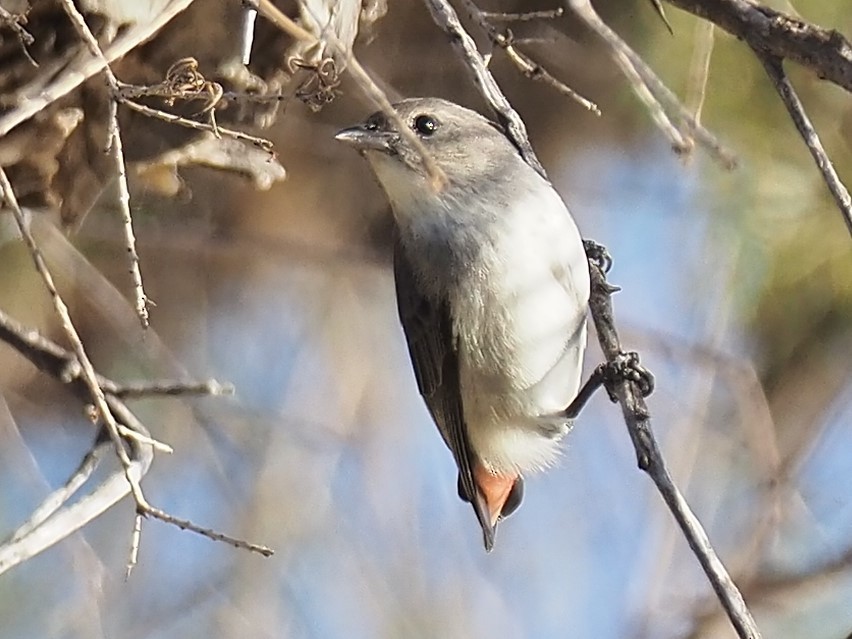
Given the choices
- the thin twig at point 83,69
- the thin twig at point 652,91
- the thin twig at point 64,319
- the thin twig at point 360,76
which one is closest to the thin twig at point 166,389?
the thin twig at point 64,319

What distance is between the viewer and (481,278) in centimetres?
181

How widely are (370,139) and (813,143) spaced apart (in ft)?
2.17

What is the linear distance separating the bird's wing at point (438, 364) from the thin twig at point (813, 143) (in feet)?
2.11

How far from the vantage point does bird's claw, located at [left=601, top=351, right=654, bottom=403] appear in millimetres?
1704

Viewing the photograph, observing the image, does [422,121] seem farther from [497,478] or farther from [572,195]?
[572,195]

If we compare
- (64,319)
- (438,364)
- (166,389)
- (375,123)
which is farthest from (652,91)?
(64,319)

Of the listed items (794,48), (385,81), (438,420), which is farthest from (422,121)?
(385,81)

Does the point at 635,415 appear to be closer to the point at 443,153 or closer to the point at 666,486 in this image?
the point at 666,486

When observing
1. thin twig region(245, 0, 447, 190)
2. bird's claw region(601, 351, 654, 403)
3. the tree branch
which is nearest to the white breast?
bird's claw region(601, 351, 654, 403)

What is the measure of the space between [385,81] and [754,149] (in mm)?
1014

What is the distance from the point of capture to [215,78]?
1.58 meters

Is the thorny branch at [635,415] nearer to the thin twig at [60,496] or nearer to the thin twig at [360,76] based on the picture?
the thin twig at [360,76]

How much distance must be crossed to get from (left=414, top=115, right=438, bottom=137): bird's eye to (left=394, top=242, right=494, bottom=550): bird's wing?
0.65 feet

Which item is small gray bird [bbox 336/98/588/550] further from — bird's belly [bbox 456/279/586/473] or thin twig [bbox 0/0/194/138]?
thin twig [bbox 0/0/194/138]
